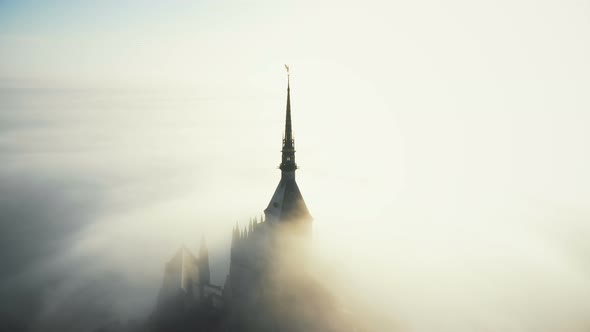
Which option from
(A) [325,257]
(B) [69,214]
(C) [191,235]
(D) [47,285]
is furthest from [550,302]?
(B) [69,214]

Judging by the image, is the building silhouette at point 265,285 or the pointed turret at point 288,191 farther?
the pointed turret at point 288,191

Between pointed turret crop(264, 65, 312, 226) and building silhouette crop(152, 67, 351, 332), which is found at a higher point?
pointed turret crop(264, 65, 312, 226)

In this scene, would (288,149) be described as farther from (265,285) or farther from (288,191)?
(265,285)

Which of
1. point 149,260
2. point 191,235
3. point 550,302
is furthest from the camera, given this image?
point 191,235

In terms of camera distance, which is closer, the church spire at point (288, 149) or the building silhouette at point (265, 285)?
the building silhouette at point (265, 285)

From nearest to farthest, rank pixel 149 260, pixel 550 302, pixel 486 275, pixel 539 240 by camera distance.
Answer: pixel 550 302, pixel 486 275, pixel 149 260, pixel 539 240

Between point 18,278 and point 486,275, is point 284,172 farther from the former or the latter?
point 18,278

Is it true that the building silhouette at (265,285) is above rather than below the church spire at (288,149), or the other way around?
below

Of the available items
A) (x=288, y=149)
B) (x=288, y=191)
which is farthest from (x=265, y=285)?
(x=288, y=149)

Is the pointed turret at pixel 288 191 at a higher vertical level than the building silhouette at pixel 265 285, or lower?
higher

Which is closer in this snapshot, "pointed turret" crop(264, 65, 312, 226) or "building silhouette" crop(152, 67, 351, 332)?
"building silhouette" crop(152, 67, 351, 332)

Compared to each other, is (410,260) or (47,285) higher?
(410,260)
